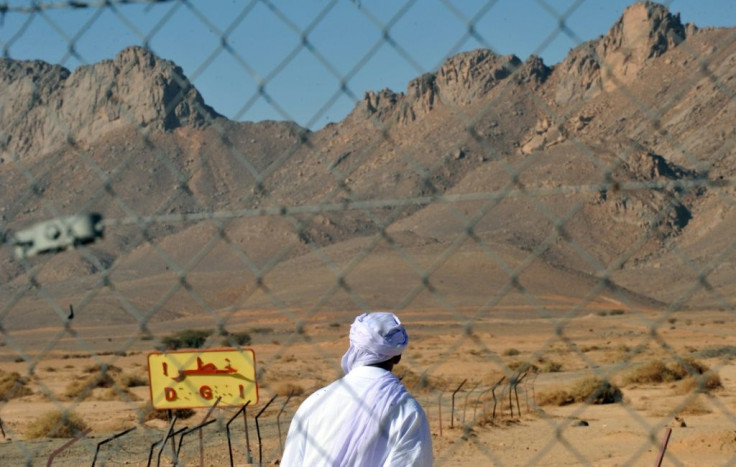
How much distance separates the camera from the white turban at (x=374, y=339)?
11.7ft

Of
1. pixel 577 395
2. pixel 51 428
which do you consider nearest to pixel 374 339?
pixel 51 428

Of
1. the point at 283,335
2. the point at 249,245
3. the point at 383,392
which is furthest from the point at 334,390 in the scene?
the point at 249,245

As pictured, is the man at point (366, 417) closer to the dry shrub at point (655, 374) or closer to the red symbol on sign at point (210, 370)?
the red symbol on sign at point (210, 370)

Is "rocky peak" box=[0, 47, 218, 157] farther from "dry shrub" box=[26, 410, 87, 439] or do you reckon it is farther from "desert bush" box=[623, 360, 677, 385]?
"desert bush" box=[623, 360, 677, 385]

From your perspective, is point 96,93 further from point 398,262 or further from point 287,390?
point 398,262

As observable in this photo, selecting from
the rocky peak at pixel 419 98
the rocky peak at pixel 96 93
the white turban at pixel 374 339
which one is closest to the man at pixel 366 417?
the white turban at pixel 374 339

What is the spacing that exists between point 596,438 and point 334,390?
1454 centimetres

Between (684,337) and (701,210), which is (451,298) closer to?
(701,210)

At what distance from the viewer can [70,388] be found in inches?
1150

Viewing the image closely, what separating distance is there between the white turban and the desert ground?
0.81ft

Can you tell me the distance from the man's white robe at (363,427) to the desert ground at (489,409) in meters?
0.32

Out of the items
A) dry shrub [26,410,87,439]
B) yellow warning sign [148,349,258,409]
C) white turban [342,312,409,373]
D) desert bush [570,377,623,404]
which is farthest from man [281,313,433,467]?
desert bush [570,377,623,404]

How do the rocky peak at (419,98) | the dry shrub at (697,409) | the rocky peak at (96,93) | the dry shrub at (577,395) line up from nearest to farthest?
the rocky peak at (419,98), the rocky peak at (96,93), the dry shrub at (697,409), the dry shrub at (577,395)

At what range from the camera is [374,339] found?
11.7 feet
